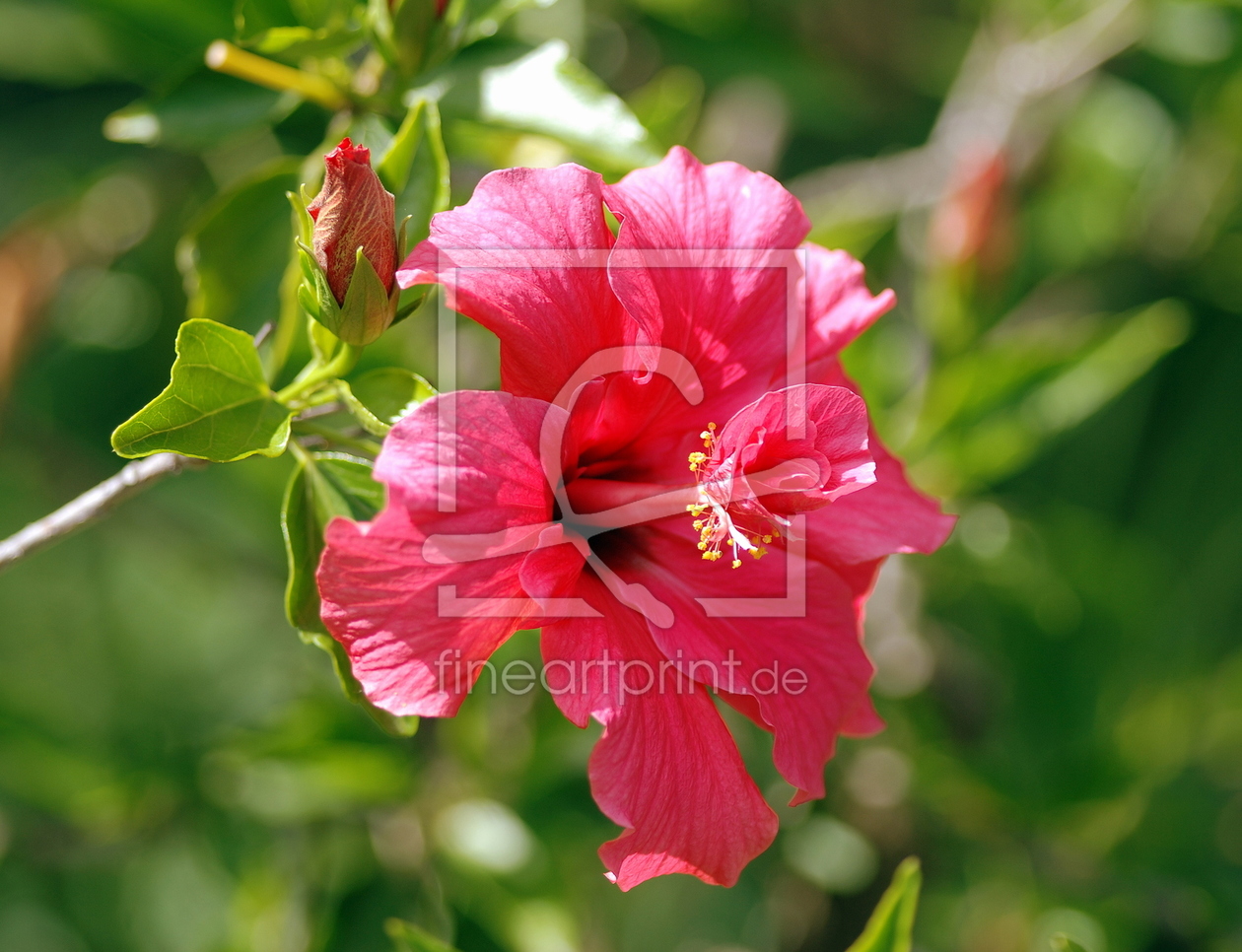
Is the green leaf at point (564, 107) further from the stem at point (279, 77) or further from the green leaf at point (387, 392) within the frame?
the green leaf at point (387, 392)

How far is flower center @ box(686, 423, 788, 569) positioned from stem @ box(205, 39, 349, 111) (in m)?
0.70

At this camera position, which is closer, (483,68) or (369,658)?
(369,658)

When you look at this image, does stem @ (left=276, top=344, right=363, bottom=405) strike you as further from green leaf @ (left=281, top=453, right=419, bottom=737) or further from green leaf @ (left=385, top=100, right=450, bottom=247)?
green leaf @ (left=385, top=100, right=450, bottom=247)

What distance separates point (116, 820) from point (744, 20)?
7.23 ft

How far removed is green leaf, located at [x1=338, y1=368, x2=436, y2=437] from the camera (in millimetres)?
1087

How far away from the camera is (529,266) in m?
1.05

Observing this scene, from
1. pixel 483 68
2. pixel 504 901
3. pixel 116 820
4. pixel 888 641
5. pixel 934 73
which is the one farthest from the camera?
pixel 934 73

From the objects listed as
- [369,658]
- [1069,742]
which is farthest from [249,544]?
[1069,742]

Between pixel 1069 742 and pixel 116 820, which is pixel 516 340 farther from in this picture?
pixel 1069 742

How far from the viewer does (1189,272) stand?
8.91 ft

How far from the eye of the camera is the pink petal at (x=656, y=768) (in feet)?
3.43

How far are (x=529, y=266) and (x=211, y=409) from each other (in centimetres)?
34

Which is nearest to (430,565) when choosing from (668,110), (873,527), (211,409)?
(211,409)

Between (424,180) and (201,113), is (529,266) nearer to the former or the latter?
(424,180)
